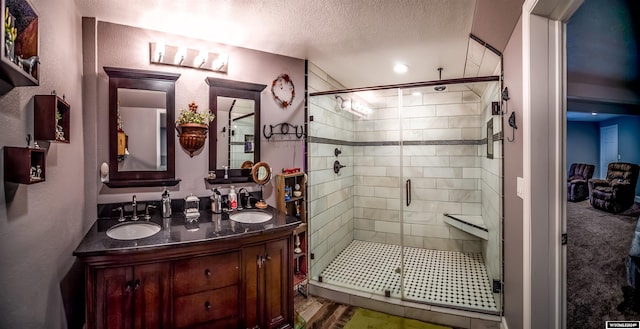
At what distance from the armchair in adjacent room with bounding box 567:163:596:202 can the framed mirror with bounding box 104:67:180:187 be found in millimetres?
3190

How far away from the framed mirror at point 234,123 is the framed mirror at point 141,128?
31 centimetres

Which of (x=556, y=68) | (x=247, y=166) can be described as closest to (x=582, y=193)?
(x=556, y=68)

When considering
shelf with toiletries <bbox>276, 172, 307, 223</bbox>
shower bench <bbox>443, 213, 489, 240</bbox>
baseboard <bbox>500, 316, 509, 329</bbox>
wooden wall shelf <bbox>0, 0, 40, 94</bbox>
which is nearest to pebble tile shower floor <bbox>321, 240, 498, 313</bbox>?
baseboard <bbox>500, 316, 509, 329</bbox>

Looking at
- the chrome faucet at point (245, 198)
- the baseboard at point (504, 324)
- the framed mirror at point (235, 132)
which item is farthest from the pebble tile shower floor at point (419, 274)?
the framed mirror at point (235, 132)

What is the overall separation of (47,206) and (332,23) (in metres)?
2.08

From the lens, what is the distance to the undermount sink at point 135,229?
5.58ft

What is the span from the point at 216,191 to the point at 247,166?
0.38 metres

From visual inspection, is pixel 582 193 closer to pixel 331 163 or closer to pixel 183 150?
pixel 331 163

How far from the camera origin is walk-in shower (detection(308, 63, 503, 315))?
8.70 ft

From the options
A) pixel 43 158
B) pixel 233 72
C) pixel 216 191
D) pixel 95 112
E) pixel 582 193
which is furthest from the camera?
pixel 582 193

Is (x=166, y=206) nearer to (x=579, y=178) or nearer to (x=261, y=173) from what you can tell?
(x=261, y=173)

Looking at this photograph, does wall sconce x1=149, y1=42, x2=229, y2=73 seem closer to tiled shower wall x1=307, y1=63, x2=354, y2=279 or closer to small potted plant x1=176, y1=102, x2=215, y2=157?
small potted plant x1=176, y1=102, x2=215, y2=157

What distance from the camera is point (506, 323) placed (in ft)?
6.15

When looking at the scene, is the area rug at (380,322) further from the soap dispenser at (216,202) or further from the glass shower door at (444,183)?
the soap dispenser at (216,202)
